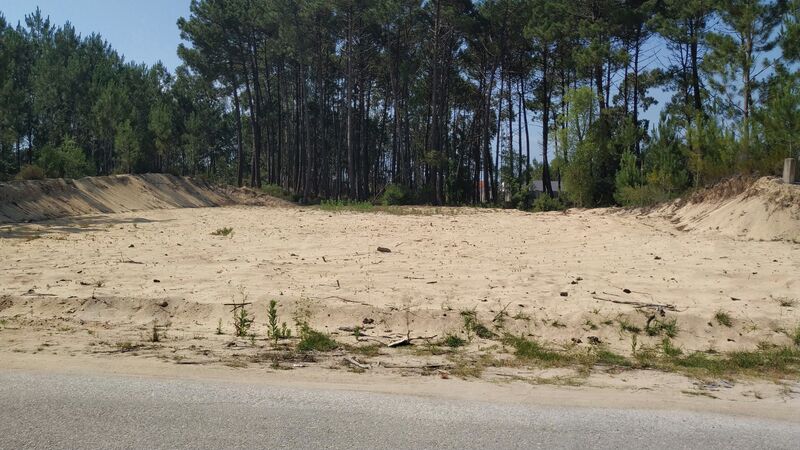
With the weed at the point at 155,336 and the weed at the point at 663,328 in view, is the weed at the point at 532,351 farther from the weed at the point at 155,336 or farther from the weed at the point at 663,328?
the weed at the point at 155,336

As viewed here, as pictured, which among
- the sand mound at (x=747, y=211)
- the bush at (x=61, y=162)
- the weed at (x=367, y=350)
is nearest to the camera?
the weed at (x=367, y=350)

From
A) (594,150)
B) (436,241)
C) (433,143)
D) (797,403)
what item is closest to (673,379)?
(797,403)

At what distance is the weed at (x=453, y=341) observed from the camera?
25.2ft

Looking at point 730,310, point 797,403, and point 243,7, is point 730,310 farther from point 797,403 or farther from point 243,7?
point 243,7

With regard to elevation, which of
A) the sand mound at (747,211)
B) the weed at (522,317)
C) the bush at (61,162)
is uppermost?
the bush at (61,162)

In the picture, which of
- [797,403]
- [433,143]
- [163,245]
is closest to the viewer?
[797,403]

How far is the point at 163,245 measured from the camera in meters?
14.8

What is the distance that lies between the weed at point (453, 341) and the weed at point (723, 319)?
378cm

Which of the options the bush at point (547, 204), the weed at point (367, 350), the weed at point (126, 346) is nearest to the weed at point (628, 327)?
the weed at point (367, 350)

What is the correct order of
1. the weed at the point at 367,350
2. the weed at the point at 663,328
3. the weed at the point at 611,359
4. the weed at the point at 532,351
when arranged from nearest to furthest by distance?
1. the weed at the point at 611,359
2. the weed at the point at 532,351
3. the weed at the point at 367,350
4. the weed at the point at 663,328

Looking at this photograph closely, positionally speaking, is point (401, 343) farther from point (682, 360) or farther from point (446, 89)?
point (446, 89)

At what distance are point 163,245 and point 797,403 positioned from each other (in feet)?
44.5

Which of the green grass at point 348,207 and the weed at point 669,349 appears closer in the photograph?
the weed at point 669,349

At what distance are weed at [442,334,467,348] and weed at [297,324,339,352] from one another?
1463mm
